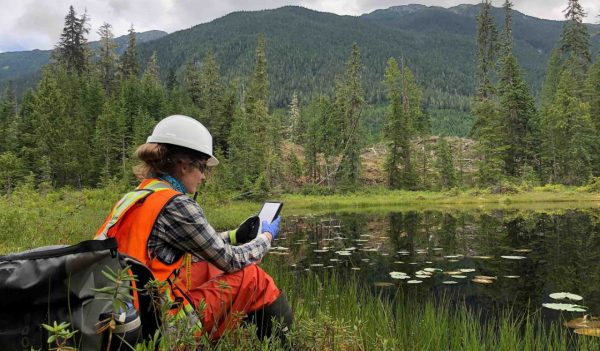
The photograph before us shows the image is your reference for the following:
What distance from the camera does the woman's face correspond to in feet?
10.4

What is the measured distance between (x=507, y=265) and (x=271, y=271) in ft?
15.6

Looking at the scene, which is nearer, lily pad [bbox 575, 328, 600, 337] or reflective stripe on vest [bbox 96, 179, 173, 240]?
reflective stripe on vest [bbox 96, 179, 173, 240]

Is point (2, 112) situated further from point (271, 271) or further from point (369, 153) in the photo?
point (271, 271)

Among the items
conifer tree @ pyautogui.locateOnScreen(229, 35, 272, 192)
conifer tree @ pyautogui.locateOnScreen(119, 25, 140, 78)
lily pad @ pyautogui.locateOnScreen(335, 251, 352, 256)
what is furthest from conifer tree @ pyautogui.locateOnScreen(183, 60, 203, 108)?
lily pad @ pyautogui.locateOnScreen(335, 251, 352, 256)

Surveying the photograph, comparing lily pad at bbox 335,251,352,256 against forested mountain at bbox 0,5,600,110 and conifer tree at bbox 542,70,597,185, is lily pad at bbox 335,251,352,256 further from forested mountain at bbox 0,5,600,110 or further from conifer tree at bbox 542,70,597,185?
forested mountain at bbox 0,5,600,110

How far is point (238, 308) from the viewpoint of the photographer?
122 inches

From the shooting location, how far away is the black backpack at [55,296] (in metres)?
1.87

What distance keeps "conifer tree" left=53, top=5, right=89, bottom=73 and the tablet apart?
206 ft

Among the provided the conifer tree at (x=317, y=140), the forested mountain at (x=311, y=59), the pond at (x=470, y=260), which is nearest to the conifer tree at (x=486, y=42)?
the conifer tree at (x=317, y=140)

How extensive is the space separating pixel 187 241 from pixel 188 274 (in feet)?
1.04

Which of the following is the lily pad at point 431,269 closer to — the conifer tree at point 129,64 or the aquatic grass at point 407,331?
A: the aquatic grass at point 407,331

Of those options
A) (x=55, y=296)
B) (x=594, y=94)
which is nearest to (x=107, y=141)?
(x=55, y=296)

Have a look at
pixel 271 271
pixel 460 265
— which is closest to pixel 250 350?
pixel 271 271

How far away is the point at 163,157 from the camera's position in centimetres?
310
